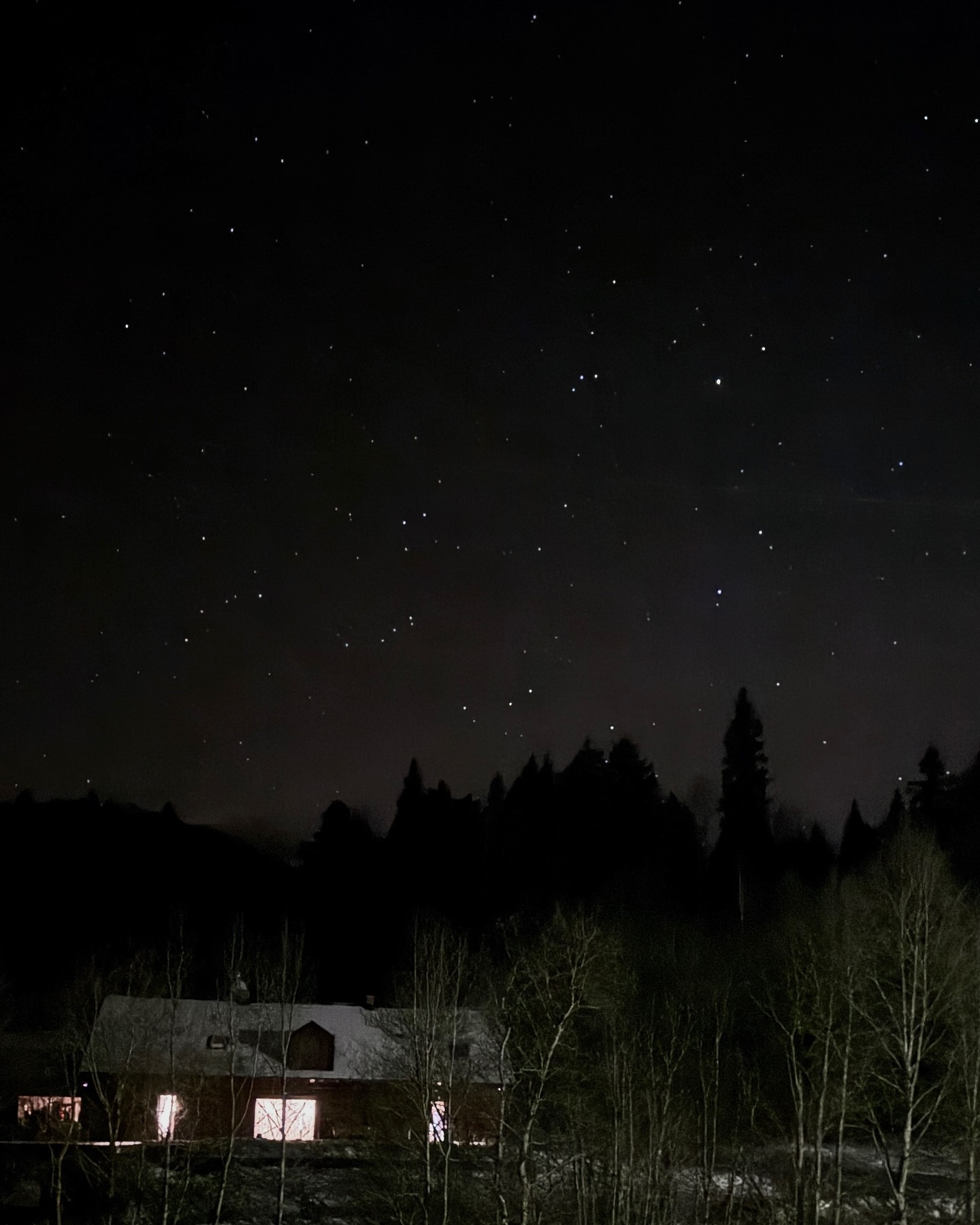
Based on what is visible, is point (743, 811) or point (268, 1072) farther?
point (743, 811)

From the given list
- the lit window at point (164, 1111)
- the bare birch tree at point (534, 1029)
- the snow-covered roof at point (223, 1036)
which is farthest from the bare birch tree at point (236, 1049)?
the bare birch tree at point (534, 1029)

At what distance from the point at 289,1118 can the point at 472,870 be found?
39670 mm

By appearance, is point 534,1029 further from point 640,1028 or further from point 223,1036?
point 223,1036

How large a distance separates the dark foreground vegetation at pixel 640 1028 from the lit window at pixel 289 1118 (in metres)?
4.15

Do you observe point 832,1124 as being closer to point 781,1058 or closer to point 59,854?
point 781,1058

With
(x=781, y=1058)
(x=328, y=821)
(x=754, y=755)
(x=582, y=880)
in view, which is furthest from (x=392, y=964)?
(x=781, y=1058)

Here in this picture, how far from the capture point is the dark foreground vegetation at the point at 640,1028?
32906mm

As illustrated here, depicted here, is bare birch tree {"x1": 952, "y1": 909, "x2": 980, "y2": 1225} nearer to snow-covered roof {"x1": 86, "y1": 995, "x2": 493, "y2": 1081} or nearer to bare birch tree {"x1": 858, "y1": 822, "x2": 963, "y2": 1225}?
bare birch tree {"x1": 858, "y1": 822, "x2": 963, "y2": 1225}

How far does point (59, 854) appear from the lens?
111 meters

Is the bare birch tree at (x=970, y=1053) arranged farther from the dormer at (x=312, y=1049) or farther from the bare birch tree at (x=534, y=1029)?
the dormer at (x=312, y=1049)

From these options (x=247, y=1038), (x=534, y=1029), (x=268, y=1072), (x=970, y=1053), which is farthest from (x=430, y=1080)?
(x=247, y=1038)

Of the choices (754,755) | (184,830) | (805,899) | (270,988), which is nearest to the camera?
(270,988)

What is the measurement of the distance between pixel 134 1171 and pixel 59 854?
7888 cm

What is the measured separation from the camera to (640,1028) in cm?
4494
